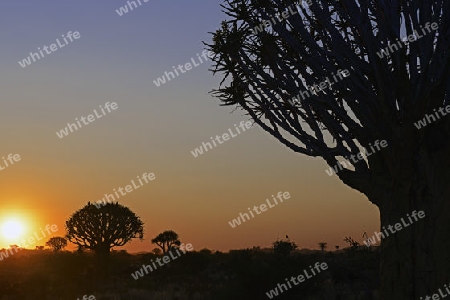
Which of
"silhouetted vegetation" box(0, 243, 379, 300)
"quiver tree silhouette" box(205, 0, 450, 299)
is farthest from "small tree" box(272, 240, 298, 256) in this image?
"quiver tree silhouette" box(205, 0, 450, 299)

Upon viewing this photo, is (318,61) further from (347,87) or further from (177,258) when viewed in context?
(177,258)

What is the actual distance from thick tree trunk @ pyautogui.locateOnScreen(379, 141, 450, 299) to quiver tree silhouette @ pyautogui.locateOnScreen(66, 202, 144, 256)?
23481mm

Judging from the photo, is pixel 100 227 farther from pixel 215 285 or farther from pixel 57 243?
pixel 57 243

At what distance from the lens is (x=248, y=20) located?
854cm

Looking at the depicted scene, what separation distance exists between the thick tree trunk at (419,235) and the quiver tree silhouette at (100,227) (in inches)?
924

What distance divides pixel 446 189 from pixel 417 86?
1.19 meters

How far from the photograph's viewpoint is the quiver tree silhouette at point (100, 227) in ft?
97.2

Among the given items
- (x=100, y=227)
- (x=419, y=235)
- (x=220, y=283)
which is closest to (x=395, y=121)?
(x=419, y=235)

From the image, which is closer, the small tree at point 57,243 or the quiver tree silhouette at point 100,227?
the quiver tree silhouette at point 100,227

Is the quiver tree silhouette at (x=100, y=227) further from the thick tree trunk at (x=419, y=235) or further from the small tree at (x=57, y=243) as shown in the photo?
the small tree at (x=57, y=243)

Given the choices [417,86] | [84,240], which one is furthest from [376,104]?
[84,240]

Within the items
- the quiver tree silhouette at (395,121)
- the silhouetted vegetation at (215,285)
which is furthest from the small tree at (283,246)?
the quiver tree silhouette at (395,121)

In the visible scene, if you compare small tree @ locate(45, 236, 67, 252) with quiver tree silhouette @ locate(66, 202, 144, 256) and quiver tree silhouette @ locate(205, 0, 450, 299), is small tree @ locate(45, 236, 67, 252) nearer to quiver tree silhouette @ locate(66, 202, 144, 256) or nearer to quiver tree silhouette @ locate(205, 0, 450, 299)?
quiver tree silhouette @ locate(66, 202, 144, 256)

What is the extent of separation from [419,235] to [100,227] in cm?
2454
